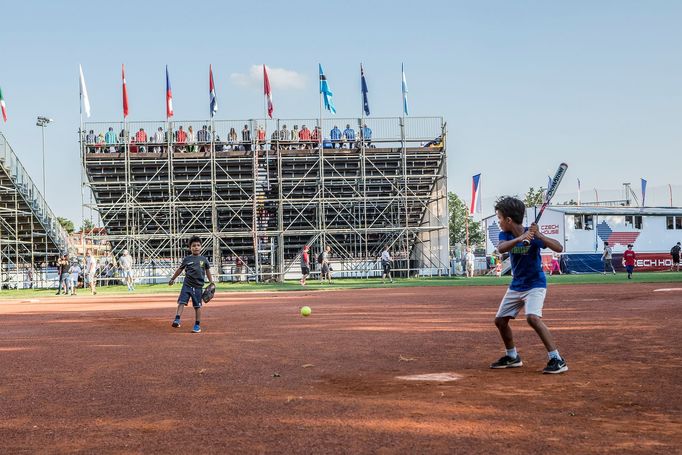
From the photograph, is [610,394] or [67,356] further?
[67,356]

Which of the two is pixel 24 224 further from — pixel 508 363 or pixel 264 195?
pixel 508 363

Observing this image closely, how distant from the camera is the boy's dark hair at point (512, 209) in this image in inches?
336

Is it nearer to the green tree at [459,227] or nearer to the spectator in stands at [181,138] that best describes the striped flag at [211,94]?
the spectator in stands at [181,138]

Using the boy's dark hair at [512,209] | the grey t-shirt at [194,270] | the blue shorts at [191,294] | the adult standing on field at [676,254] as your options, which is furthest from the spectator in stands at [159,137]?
the boy's dark hair at [512,209]

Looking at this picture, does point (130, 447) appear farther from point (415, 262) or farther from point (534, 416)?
point (415, 262)

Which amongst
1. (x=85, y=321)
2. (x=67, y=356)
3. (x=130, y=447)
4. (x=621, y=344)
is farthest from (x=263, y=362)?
(x=85, y=321)

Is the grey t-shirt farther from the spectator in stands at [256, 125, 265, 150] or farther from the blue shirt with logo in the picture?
the spectator in stands at [256, 125, 265, 150]

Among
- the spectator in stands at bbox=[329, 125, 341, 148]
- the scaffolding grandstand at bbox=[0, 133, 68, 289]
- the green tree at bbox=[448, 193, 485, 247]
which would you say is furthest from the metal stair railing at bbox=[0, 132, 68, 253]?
the green tree at bbox=[448, 193, 485, 247]

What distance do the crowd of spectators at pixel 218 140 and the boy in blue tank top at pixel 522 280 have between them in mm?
35560

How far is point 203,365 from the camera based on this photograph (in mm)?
9500

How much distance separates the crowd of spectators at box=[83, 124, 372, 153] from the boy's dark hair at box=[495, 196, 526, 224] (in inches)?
1399

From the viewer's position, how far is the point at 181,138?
43.7 metres

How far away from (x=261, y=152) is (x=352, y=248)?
804 centimetres

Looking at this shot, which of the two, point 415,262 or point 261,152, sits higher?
point 261,152
